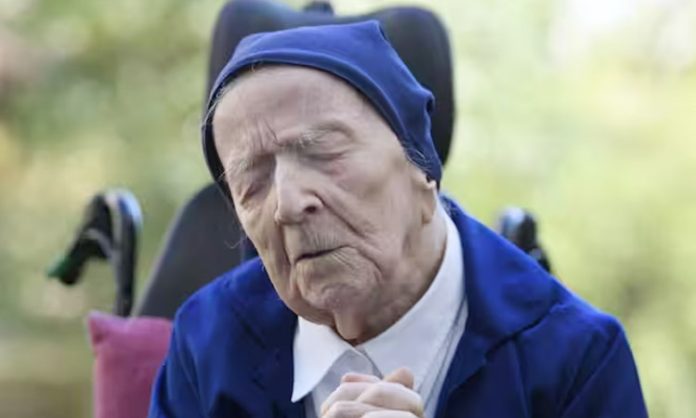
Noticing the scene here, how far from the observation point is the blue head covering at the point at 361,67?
1.11m

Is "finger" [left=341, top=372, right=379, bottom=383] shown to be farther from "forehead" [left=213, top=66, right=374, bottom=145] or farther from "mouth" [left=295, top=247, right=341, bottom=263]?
"forehead" [left=213, top=66, right=374, bottom=145]

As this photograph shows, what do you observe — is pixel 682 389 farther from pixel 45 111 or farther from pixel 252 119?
pixel 252 119

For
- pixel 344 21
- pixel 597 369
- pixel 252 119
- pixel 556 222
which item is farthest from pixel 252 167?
pixel 556 222

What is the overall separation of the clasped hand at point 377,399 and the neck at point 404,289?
7 cm

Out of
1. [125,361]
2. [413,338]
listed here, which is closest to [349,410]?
[413,338]

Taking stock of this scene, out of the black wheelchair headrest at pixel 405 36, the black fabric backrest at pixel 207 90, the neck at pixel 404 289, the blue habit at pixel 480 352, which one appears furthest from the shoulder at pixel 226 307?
the black wheelchair headrest at pixel 405 36

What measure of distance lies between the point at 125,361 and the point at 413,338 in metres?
0.58

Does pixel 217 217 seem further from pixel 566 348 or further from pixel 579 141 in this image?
pixel 579 141

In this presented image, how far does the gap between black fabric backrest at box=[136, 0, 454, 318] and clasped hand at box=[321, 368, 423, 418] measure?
2.03ft

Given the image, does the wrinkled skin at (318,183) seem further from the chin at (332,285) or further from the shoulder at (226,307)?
the shoulder at (226,307)

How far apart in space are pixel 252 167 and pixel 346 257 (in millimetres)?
111

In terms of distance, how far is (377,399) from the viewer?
1111 mm

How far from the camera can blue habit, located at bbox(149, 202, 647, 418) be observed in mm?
1202

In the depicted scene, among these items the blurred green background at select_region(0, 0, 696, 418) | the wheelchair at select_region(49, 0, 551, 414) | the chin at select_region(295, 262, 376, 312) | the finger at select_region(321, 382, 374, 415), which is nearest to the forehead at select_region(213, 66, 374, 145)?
the chin at select_region(295, 262, 376, 312)
